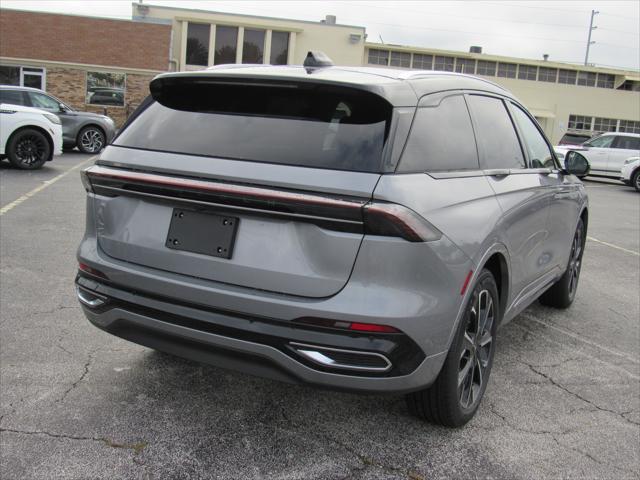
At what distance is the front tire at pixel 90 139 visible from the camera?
1786 centimetres

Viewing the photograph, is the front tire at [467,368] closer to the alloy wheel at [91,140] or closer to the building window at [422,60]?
the alloy wheel at [91,140]

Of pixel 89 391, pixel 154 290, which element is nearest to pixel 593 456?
pixel 154 290

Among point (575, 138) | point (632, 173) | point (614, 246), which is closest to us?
point (614, 246)

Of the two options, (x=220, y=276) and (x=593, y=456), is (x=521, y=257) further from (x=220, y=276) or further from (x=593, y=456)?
(x=220, y=276)

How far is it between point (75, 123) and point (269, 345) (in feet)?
54.8

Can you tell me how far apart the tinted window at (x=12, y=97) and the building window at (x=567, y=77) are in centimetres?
4365

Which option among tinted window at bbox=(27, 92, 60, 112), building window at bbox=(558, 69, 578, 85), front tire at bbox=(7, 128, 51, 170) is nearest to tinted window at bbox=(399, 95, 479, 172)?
front tire at bbox=(7, 128, 51, 170)

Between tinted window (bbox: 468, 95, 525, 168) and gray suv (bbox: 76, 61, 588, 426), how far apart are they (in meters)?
0.26

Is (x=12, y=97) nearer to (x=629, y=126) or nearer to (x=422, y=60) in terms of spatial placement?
(x=422, y=60)

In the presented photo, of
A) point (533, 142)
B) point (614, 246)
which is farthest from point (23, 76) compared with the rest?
point (533, 142)

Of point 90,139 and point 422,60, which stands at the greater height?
point 422,60

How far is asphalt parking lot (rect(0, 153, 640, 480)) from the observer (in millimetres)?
2812

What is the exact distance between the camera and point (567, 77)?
5041 cm

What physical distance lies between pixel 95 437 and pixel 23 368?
3.11ft
